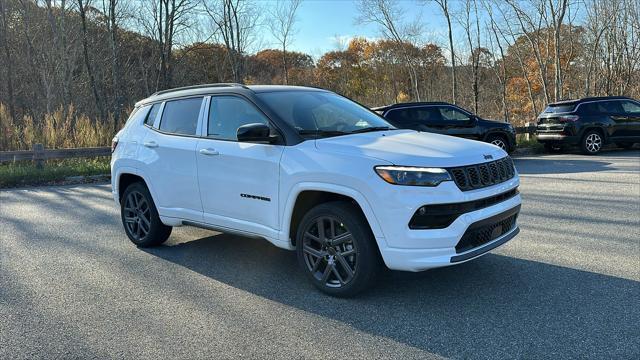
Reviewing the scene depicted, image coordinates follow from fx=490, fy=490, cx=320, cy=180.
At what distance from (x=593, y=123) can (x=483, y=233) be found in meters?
13.6

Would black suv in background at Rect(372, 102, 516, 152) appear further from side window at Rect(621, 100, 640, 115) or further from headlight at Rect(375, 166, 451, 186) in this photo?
headlight at Rect(375, 166, 451, 186)

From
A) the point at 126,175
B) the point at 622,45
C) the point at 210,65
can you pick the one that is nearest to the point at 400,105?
the point at 126,175

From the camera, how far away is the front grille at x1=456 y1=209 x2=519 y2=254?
3686 mm

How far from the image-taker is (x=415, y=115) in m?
13.5

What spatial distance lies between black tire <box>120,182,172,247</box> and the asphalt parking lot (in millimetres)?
168

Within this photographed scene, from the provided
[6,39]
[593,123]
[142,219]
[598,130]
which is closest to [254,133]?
[142,219]

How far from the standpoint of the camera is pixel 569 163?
13.4 metres

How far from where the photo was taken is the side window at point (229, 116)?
4.66m

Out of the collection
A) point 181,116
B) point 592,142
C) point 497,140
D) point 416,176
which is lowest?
point 592,142

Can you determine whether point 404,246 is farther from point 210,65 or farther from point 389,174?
point 210,65

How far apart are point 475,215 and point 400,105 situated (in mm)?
10032

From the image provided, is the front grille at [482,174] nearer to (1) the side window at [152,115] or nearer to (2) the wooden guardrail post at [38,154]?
(1) the side window at [152,115]

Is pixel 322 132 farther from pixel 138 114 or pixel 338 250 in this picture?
pixel 138 114

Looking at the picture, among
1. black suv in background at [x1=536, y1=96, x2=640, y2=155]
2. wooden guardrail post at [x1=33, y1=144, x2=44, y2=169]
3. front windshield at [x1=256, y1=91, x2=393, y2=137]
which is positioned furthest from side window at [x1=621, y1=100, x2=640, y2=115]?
wooden guardrail post at [x1=33, y1=144, x2=44, y2=169]
